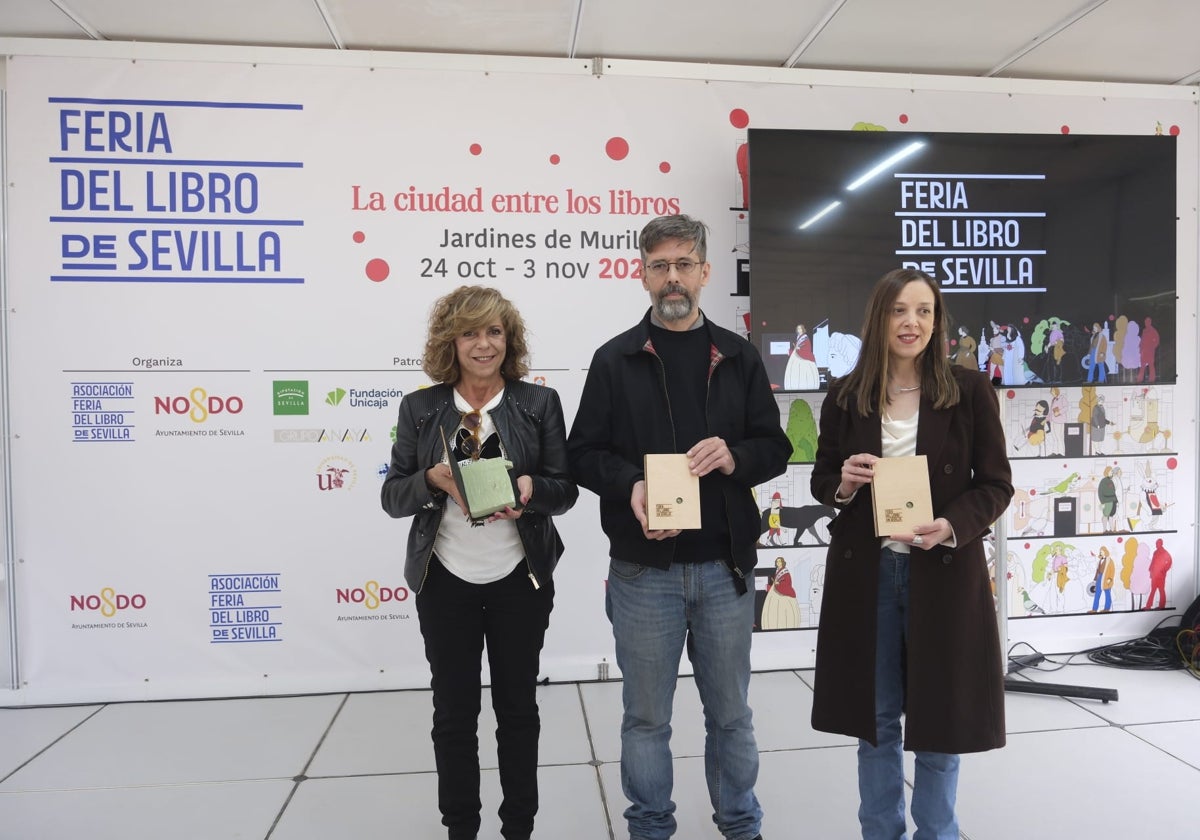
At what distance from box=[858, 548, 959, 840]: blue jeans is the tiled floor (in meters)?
0.37

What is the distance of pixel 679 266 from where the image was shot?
6.16ft

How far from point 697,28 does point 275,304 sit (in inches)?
84.9

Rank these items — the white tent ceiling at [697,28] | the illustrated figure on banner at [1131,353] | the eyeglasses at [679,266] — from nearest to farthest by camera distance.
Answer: the eyeglasses at [679,266] → the white tent ceiling at [697,28] → the illustrated figure on banner at [1131,353]

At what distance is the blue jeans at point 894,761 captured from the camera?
179cm

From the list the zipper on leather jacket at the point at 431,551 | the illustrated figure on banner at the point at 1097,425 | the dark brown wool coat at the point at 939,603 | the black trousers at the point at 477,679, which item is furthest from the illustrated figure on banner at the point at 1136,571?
the zipper on leather jacket at the point at 431,551

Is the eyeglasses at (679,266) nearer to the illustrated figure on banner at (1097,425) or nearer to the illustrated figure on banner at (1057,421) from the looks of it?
the illustrated figure on banner at (1057,421)

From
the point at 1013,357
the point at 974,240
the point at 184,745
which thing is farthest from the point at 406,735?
the point at 974,240

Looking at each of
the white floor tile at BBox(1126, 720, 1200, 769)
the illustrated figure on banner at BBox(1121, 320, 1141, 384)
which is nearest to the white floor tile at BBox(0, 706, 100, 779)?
the white floor tile at BBox(1126, 720, 1200, 769)

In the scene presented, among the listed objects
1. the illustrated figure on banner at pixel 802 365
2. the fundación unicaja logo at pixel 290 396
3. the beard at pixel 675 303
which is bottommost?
the fundación unicaja logo at pixel 290 396

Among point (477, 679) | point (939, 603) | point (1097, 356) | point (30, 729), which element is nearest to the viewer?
point (939, 603)

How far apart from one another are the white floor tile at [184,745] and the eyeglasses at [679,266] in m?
2.15

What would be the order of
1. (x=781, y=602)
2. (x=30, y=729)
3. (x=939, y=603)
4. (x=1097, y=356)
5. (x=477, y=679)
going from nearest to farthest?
(x=939, y=603), (x=477, y=679), (x=30, y=729), (x=1097, y=356), (x=781, y=602)

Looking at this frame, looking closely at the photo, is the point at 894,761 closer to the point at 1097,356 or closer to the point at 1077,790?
the point at 1077,790

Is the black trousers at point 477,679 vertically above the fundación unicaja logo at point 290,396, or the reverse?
the fundación unicaja logo at point 290,396
